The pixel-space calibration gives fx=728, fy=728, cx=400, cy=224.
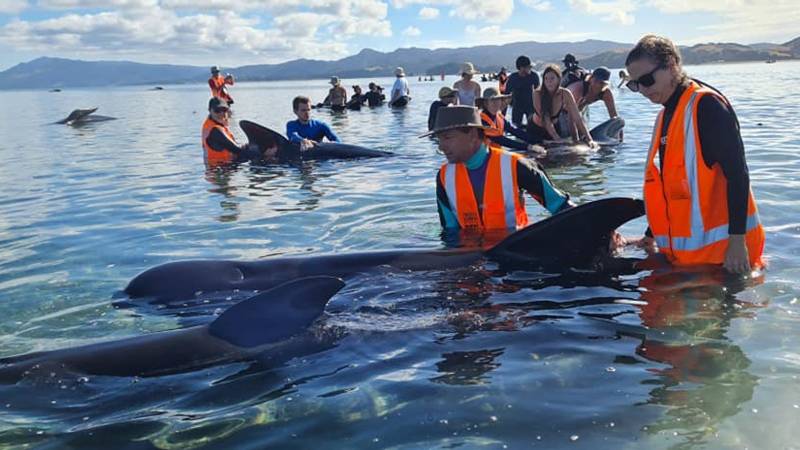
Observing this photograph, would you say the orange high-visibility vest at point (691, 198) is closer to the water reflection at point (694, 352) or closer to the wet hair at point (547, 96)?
the water reflection at point (694, 352)

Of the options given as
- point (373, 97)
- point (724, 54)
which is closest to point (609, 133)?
point (373, 97)

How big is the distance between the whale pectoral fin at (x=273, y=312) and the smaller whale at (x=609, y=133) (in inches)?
508

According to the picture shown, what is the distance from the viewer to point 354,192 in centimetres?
1316

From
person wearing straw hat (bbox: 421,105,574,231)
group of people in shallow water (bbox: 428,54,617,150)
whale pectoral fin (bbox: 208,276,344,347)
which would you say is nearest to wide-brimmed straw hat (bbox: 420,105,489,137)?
person wearing straw hat (bbox: 421,105,574,231)

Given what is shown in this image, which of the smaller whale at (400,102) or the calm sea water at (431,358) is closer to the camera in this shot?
the calm sea water at (431,358)

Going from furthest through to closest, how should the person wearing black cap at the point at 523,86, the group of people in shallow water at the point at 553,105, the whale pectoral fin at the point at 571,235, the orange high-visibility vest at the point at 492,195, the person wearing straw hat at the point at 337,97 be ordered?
1. the person wearing straw hat at the point at 337,97
2. the person wearing black cap at the point at 523,86
3. the group of people in shallow water at the point at 553,105
4. the orange high-visibility vest at the point at 492,195
5. the whale pectoral fin at the point at 571,235

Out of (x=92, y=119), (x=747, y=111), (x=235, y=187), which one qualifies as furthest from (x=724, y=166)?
(x=92, y=119)

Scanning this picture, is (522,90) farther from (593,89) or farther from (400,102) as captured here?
(400,102)

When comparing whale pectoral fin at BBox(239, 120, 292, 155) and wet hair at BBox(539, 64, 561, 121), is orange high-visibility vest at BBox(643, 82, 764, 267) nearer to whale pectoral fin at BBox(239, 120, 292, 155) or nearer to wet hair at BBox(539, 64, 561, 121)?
wet hair at BBox(539, 64, 561, 121)

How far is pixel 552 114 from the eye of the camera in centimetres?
1594

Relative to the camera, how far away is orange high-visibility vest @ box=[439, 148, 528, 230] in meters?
7.48

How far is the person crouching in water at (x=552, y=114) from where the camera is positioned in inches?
606

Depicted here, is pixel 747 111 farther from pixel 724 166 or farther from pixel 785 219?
pixel 724 166

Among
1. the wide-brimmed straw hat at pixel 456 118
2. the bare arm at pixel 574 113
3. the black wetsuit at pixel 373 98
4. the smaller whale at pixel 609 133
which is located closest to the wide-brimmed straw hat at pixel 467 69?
the smaller whale at pixel 609 133
